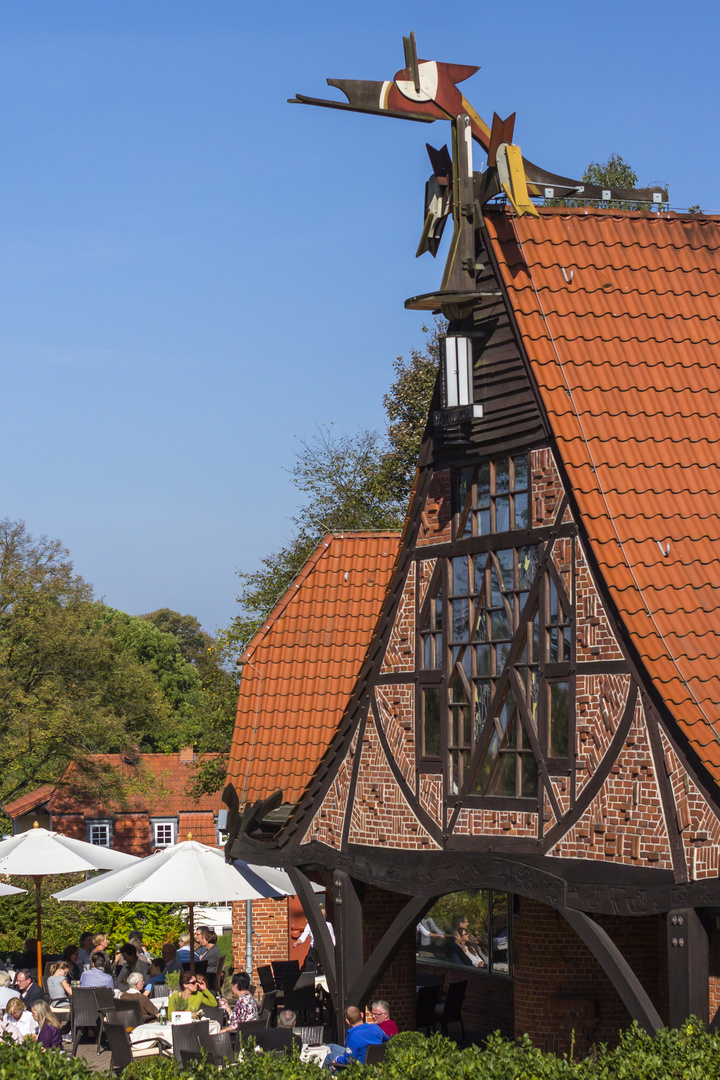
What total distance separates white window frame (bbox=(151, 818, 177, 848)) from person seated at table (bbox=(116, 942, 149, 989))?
101 feet

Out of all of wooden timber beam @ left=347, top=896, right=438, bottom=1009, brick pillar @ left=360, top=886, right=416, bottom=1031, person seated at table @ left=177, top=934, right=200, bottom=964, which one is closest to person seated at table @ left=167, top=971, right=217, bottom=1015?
wooden timber beam @ left=347, top=896, right=438, bottom=1009

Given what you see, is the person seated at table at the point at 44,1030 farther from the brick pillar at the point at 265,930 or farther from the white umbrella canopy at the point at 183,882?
the brick pillar at the point at 265,930

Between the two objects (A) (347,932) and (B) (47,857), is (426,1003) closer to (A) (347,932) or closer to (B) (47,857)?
(A) (347,932)

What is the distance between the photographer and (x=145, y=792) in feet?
146

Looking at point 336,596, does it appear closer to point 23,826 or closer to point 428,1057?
point 428,1057

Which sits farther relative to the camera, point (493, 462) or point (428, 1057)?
point (493, 462)

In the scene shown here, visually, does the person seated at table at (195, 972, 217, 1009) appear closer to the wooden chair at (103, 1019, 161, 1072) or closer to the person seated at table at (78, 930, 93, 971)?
the wooden chair at (103, 1019, 161, 1072)

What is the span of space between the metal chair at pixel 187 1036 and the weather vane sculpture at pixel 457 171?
25.5 feet

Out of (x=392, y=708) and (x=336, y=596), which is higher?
(x=336, y=596)

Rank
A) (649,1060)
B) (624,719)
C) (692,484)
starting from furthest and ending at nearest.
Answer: (692,484), (624,719), (649,1060)

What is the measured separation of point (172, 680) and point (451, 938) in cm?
4952

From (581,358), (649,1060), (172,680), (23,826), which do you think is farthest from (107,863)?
(172,680)

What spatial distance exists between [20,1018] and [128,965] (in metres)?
4.98

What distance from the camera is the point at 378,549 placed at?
19.1 meters
